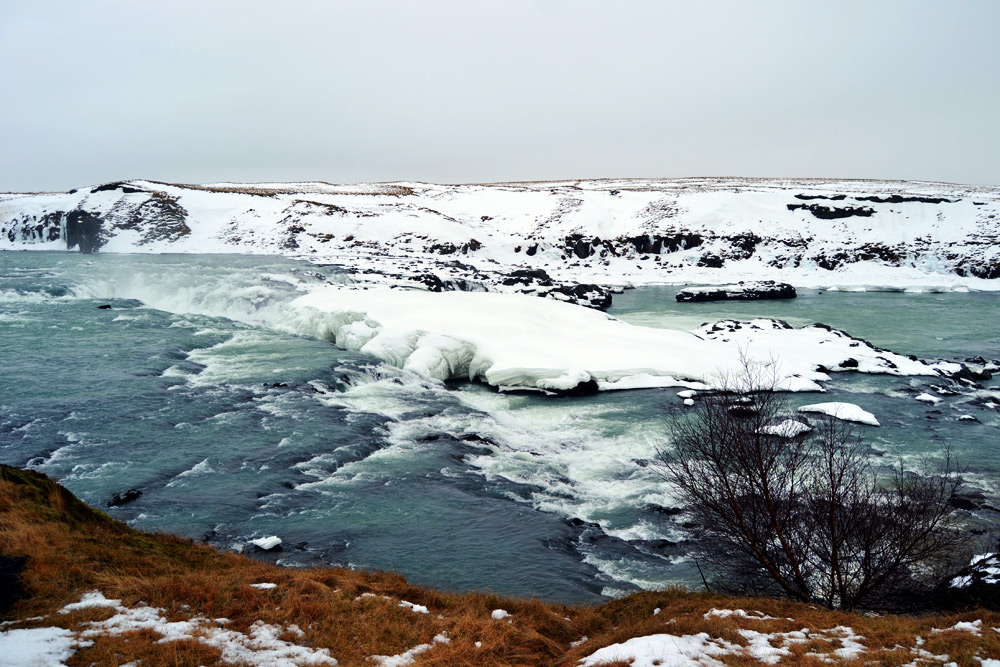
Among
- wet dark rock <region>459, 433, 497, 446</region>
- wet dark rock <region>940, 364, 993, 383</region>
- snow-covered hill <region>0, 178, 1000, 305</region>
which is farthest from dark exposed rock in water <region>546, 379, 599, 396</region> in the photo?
snow-covered hill <region>0, 178, 1000, 305</region>

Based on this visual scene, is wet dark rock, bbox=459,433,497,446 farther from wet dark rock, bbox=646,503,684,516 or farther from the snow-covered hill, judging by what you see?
the snow-covered hill

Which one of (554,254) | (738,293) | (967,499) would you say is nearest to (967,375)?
(967,499)

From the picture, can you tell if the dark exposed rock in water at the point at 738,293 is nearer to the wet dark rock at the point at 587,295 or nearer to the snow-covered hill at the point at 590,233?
the wet dark rock at the point at 587,295

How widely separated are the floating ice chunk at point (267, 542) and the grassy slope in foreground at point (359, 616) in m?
2.07

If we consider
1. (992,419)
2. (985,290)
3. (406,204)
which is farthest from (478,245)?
(992,419)

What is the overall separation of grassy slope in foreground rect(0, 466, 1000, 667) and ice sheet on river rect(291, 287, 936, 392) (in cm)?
1437

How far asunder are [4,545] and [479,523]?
8.63m

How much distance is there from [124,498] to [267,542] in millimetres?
4291

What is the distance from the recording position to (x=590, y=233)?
80938mm

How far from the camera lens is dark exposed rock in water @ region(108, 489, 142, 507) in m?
13.8

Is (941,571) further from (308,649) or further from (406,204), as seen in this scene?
(406,204)

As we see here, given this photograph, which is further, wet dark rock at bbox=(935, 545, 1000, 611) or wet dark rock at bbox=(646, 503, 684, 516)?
wet dark rock at bbox=(646, 503, 684, 516)

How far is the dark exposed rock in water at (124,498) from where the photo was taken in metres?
13.8

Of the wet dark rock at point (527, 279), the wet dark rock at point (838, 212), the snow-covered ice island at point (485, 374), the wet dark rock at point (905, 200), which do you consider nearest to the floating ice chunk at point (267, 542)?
the snow-covered ice island at point (485, 374)
